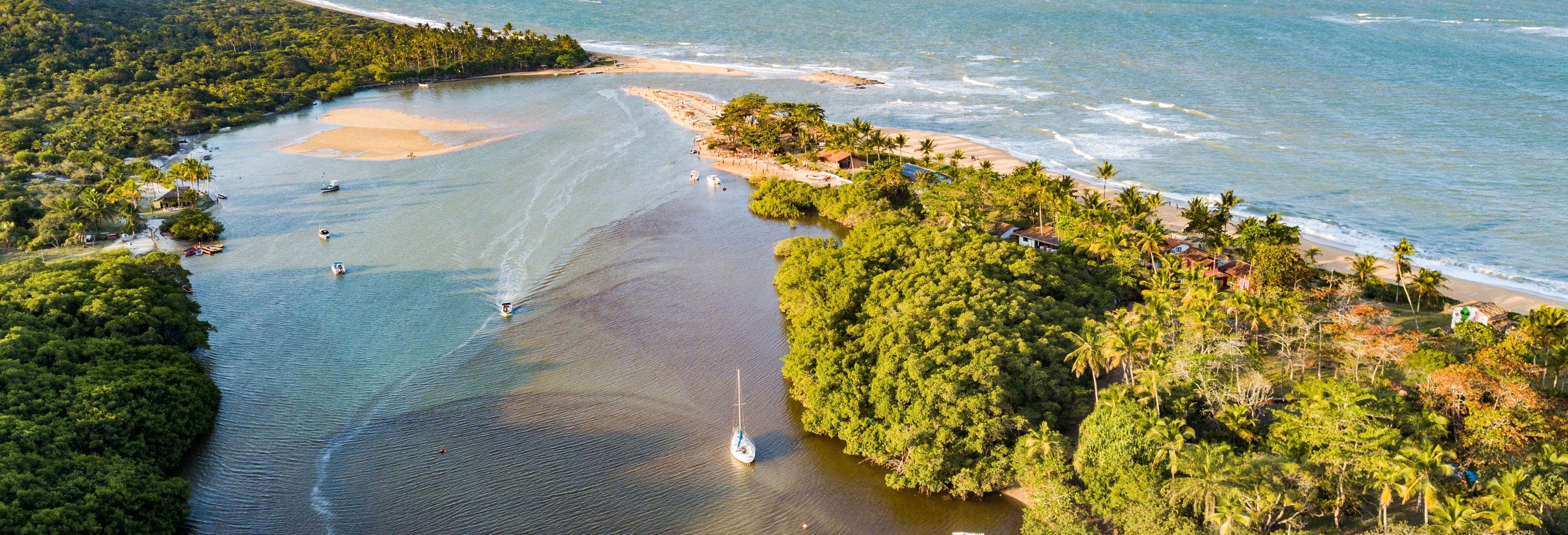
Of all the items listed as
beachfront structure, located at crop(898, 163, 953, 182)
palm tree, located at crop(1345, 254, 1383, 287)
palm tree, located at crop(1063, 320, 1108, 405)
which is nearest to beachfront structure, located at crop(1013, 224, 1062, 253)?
beachfront structure, located at crop(898, 163, 953, 182)

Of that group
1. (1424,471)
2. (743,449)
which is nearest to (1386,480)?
(1424,471)

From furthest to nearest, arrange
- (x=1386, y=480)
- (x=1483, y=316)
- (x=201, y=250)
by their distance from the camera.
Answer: (x=201, y=250) < (x=1483, y=316) < (x=1386, y=480)

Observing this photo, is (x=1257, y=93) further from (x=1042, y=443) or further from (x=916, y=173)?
(x=1042, y=443)

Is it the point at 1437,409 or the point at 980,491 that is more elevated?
the point at 1437,409

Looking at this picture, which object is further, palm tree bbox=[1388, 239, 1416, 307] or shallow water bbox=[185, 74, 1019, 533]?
palm tree bbox=[1388, 239, 1416, 307]

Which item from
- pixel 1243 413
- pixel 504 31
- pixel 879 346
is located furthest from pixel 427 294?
pixel 504 31

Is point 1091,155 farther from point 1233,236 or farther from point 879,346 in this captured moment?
point 879,346

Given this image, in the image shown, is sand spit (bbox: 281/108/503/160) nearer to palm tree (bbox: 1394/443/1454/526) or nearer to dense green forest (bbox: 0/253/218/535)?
dense green forest (bbox: 0/253/218/535)
